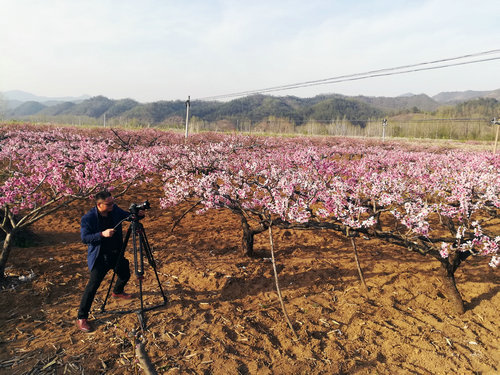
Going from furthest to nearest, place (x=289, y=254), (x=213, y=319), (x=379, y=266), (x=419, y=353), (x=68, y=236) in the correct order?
(x=68, y=236) → (x=289, y=254) → (x=379, y=266) → (x=213, y=319) → (x=419, y=353)

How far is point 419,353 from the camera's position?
4078 mm

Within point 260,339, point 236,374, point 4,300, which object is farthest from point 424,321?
point 4,300

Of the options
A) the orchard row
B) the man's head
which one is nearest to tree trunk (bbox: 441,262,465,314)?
the orchard row

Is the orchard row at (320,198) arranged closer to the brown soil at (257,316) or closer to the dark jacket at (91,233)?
the brown soil at (257,316)

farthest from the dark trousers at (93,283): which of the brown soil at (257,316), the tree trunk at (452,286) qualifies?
the tree trunk at (452,286)

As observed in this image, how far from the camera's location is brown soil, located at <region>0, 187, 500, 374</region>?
3.75 m

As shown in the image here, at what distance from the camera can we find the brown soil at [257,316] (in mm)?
3746

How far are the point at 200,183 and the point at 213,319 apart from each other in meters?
2.66

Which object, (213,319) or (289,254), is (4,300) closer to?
(213,319)

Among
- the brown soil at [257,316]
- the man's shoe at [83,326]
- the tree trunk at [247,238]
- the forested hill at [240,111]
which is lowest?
the brown soil at [257,316]

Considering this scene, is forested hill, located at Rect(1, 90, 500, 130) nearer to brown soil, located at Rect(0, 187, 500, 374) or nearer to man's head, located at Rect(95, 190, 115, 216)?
brown soil, located at Rect(0, 187, 500, 374)

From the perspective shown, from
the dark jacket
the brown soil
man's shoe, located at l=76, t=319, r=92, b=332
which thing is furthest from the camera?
man's shoe, located at l=76, t=319, r=92, b=332

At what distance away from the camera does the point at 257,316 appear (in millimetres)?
4668

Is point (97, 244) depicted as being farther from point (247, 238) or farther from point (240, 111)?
point (240, 111)
